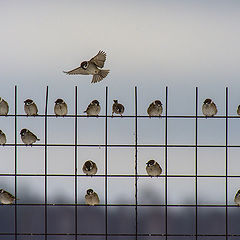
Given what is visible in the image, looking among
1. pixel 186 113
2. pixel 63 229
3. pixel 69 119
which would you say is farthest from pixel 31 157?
pixel 186 113

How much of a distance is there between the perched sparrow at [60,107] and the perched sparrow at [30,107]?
128 mm

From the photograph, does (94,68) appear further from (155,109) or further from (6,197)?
(6,197)

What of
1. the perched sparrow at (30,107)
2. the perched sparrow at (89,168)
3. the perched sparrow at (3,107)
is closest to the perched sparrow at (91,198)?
the perched sparrow at (89,168)

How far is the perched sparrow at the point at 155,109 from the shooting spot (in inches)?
137

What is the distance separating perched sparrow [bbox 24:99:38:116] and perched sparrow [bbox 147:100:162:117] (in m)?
0.70

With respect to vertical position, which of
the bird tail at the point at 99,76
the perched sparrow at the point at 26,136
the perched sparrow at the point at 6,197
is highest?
the bird tail at the point at 99,76

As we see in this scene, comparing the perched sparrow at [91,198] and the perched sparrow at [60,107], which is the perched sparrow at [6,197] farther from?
the perched sparrow at [60,107]

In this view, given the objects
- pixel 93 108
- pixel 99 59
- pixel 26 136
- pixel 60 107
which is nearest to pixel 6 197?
pixel 26 136

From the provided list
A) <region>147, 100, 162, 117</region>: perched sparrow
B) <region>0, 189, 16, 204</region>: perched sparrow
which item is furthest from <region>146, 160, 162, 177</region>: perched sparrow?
<region>0, 189, 16, 204</region>: perched sparrow

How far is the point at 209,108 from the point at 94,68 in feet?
2.48

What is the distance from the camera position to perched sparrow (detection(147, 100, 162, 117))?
11.4ft

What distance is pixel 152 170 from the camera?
3486 millimetres

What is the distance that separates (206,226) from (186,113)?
2.97 feet

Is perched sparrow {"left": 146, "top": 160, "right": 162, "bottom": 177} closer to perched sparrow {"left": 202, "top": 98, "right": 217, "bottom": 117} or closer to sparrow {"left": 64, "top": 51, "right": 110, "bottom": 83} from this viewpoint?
perched sparrow {"left": 202, "top": 98, "right": 217, "bottom": 117}
